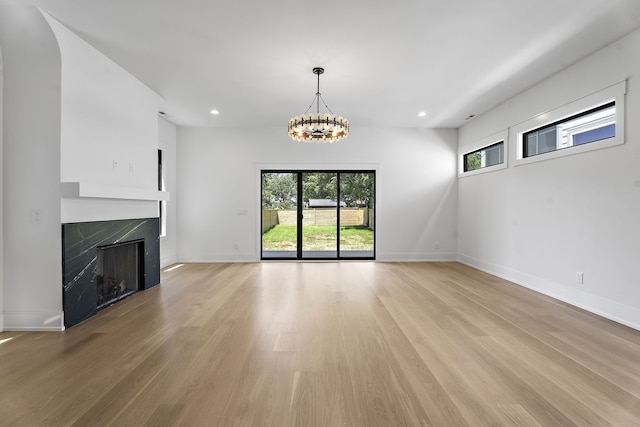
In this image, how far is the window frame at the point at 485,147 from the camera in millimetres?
5282

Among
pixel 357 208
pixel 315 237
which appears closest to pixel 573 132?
pixel 357 208

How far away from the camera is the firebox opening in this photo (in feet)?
12.4

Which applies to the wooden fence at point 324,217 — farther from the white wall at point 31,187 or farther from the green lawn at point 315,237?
the white wall at point 31,187

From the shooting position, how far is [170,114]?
590 centimetres

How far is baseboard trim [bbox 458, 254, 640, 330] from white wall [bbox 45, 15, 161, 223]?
18.5 ft

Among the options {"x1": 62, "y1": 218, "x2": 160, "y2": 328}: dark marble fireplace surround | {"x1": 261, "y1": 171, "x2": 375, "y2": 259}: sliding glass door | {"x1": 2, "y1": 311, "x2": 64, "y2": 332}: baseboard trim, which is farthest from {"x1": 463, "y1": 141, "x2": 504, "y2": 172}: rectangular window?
{"x1": 2, "y1": 311, "x2": 64, "y2": 332}: baseboard trim

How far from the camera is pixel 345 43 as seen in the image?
338 centimetres

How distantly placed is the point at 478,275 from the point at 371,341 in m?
3.62

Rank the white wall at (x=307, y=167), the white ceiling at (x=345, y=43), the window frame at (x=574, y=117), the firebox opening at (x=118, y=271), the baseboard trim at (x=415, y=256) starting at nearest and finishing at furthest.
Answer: the white ceiling at (x=345, y=43), the window frame at (x=574, y=117), the firebox opening at (x=118, y=271), the white wall at (x=307, y=167), the baseboard trim at (x=415, y=256)

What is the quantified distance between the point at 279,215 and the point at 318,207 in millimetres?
909

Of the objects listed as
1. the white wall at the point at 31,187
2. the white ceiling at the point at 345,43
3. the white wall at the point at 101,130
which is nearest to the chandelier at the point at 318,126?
the white ceiling at the point at 345,43

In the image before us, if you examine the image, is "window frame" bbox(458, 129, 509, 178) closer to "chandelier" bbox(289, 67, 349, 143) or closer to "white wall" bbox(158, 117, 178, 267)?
A: "chandelier" bbox(289, 67, 349, 143)

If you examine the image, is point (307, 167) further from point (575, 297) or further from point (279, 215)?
point (575, 297)

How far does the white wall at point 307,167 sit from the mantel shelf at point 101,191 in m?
2.46
